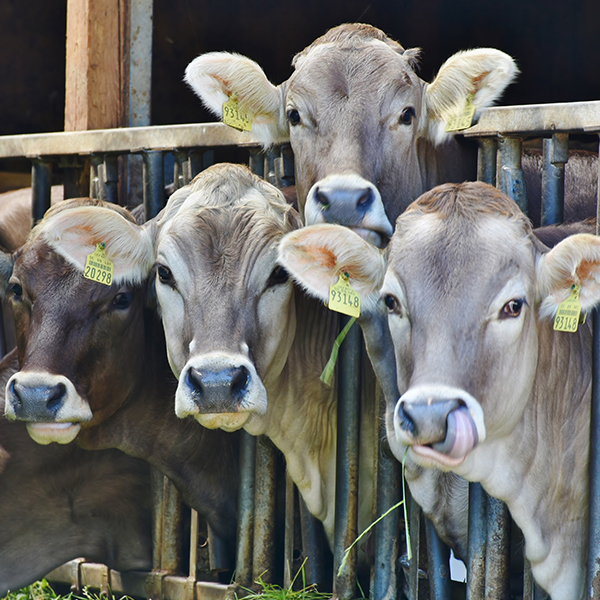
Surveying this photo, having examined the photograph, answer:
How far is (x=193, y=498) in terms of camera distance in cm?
446

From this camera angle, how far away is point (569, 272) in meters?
3.02

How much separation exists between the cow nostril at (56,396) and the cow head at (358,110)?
124 cm

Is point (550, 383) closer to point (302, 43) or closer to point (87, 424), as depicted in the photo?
point (87, 424)

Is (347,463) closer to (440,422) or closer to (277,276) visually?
(277,276)

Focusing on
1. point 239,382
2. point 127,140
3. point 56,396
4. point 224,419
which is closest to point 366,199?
point 239,382

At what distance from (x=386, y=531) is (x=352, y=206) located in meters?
1.42

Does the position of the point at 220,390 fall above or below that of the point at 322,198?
below

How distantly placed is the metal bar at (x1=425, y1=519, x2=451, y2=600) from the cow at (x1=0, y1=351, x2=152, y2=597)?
1.68 meters

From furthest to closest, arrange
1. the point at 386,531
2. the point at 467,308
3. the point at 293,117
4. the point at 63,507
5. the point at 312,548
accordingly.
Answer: the point at 63,507
the point at 312,548
the point at 293,117
the point at 386,531
the point at 467,308

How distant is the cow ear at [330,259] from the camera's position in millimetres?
3252

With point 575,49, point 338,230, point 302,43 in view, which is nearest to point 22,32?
point 302,43

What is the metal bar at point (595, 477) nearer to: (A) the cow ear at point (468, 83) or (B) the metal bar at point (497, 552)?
(B) the metal bar at point (497, 552)

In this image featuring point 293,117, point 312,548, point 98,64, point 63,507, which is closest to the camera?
point 293,117

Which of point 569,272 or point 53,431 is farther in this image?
point 53,431
